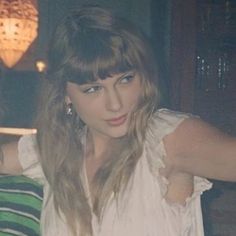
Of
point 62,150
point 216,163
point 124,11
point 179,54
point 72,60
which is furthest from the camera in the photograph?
point 124,11

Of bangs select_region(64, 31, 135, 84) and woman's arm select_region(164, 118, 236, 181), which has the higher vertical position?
bangs select_region(64, 31, 135, 84)

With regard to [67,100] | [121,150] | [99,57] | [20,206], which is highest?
[99,57]

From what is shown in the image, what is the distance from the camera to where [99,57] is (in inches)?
52.6

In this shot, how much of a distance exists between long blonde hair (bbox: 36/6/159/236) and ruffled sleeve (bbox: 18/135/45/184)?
0.10 ft

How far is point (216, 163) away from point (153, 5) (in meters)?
1.91

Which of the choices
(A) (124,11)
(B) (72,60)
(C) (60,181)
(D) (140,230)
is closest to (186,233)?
(D) (140,230)

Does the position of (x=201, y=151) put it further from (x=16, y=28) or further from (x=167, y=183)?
(x=16, y=28)

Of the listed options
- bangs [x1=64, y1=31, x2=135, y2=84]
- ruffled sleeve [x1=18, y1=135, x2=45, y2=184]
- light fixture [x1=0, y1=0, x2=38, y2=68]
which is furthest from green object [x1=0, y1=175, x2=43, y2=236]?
light fixture [x1=0, y1=0, x2=38, y2=68]

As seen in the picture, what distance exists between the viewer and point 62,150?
149 centimetres

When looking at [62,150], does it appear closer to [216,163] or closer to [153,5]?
[216,163]

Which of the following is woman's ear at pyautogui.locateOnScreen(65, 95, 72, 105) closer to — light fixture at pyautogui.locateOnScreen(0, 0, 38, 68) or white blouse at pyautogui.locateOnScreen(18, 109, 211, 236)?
white blouse at pyautogui.locateOnScreen(18, 109, 211, 236)

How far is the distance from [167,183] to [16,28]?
5.76ft

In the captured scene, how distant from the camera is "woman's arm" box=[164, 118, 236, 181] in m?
1.23

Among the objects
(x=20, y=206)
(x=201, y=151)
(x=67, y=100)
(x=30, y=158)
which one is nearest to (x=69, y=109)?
(x=67, y=100)
